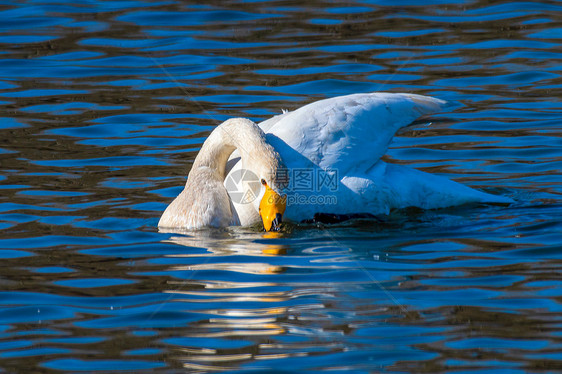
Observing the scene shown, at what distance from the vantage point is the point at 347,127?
289 inches

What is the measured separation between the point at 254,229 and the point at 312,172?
636 millimetres

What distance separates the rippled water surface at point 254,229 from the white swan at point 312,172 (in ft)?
0.57

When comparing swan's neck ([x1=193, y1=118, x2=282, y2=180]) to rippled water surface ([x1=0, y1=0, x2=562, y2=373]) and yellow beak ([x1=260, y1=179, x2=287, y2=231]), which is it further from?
rippled water surface ([x1=0, y1=0, x2=562, y2=373])

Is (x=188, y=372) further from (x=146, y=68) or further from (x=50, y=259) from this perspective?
(x=146, y=68)

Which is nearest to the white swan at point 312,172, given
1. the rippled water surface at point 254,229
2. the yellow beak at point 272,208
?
the yellow beak at point 272,208

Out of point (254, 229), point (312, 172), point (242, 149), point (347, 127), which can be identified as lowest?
point (254, 229)

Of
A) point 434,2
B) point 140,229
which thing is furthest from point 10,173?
point 434,2

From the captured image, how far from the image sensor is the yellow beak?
22.1 ft

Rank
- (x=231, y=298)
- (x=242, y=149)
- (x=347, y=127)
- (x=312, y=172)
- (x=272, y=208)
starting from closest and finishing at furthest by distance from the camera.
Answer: (x=231, y=298) < (x=272, y=208) < (x=312, y=172) < (x=242, y=149) < (x=347, y=127)

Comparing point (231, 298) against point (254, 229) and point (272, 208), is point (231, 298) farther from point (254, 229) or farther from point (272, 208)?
point (254, 229)

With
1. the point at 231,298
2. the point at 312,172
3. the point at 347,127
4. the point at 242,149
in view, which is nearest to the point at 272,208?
the point at 312,172

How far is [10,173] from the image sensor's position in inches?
347

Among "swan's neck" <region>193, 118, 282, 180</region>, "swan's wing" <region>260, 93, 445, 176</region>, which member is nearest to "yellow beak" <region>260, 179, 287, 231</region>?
"swan's neck" <region>193, 118, 282, 180</region>

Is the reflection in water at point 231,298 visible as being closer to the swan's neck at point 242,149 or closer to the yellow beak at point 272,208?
the yellow beak at point 272,208
